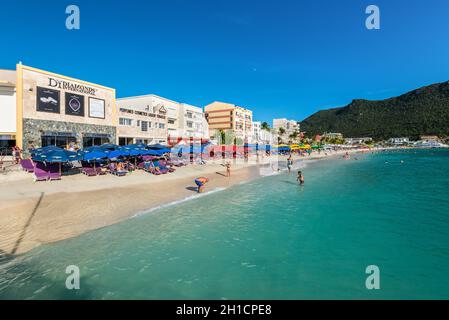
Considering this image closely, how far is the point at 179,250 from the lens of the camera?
8148 millimetres

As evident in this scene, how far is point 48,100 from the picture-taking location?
28469 mm

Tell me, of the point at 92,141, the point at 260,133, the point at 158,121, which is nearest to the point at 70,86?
the point at 92,141

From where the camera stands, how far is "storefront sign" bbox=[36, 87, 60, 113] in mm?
27734

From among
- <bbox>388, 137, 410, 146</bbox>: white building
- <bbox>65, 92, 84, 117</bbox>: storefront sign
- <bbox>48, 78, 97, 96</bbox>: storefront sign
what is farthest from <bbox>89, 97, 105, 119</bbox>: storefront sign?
<bbox>388, 137, 410, 146</bbox>: white building

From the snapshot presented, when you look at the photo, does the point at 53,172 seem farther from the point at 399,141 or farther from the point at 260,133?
the point at 399,141

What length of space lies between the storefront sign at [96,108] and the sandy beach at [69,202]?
699 inches

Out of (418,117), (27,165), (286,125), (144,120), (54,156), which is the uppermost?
(418,117)

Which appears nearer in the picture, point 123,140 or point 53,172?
point 53,172

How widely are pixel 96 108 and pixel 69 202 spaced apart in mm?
26717

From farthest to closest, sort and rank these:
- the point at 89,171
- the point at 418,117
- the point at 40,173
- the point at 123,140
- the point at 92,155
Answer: the point at 418,117 → the point at 123,140 → the point at 89,171 → the point at 92,155 → the point at 40,173

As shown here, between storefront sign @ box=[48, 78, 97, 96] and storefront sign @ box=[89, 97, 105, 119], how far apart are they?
3.78ft

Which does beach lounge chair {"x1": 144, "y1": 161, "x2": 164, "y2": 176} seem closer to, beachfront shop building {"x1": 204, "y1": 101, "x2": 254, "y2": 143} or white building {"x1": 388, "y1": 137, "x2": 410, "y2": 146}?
beachfront shop building {"x1": 204, "y1": 101, "x2": 254, "y2": 143}
